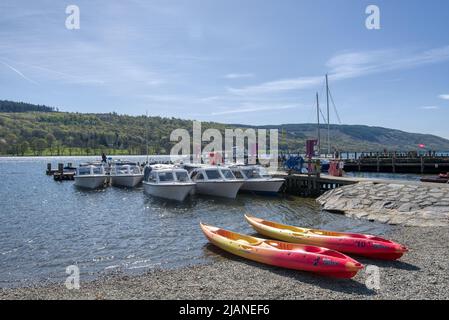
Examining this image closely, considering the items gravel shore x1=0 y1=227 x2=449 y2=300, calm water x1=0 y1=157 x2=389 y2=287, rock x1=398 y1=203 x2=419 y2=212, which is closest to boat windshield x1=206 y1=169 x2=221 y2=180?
calm water x1=0 y1=157 x2=389 y2=287

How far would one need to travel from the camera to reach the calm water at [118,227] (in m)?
14.1

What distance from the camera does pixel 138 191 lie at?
37.8 metres

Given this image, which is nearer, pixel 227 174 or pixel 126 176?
pixel 227 174

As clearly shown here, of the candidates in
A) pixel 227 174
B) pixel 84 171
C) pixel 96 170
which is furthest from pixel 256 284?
pixel 84 171

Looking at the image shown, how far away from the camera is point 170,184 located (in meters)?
28.9

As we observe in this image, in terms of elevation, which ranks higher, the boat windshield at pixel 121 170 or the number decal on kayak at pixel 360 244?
the boat windshield at pixel 121 170

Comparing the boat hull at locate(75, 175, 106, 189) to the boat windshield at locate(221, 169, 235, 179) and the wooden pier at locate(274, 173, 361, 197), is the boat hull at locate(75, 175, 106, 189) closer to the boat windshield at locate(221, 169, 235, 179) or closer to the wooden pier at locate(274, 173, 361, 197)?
the boat windshield at locate(221, 169, 235, 179)

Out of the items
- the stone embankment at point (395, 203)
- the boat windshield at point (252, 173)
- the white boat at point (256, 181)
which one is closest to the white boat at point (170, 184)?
the white boat at point (256, 181)

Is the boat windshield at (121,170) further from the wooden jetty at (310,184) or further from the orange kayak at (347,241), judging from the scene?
the orange kayak at (347,241)

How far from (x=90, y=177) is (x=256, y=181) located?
18544 millimetres

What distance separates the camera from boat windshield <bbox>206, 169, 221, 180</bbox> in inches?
1245

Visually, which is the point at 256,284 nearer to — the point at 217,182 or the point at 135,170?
the point at 217,182

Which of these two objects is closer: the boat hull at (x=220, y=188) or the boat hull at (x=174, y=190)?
the boat hull at (x=174, y=190)
